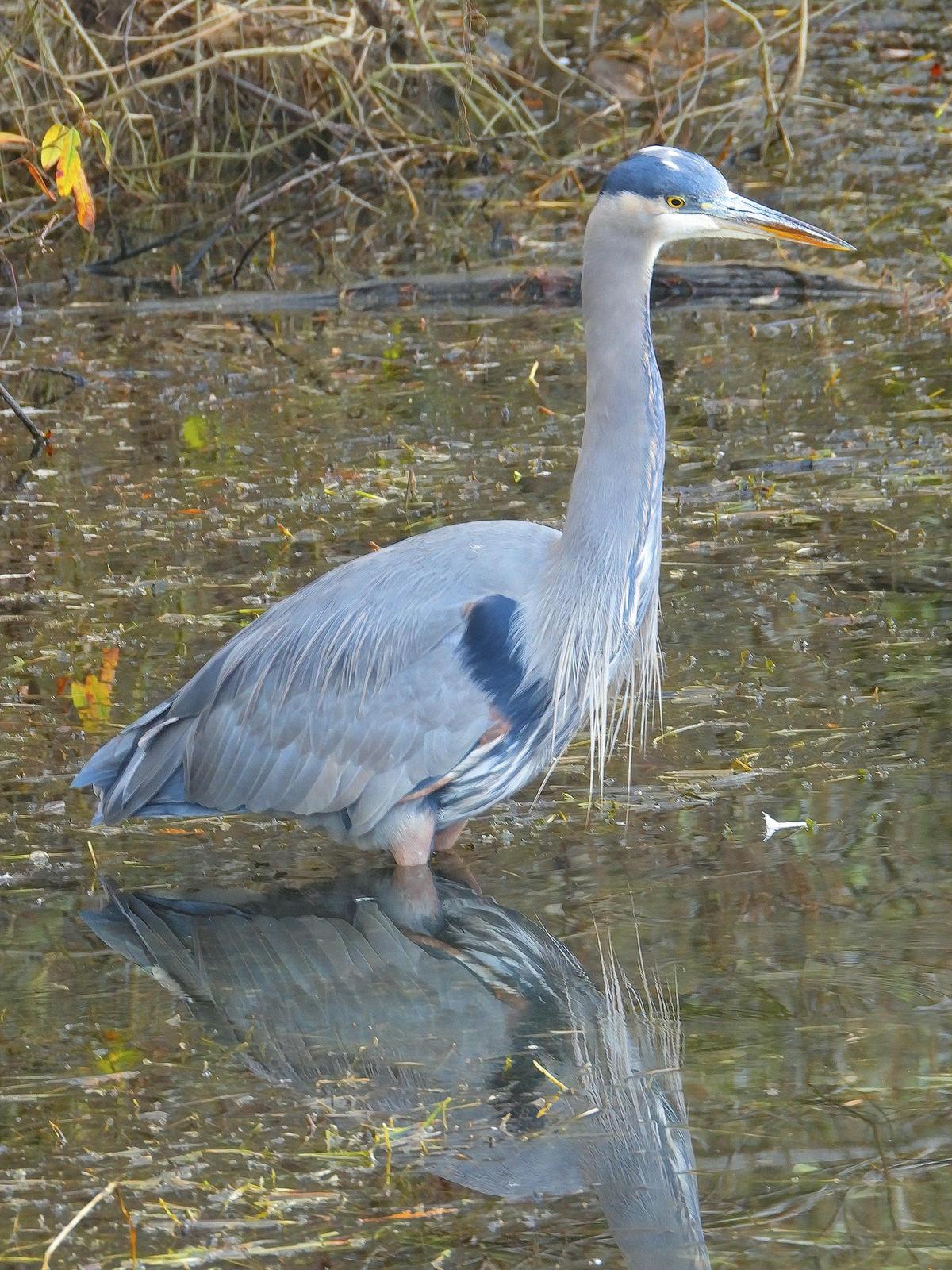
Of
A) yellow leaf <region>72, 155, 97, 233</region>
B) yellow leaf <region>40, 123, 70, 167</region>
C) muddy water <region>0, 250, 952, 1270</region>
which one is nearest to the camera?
muddy water <region>0, 250, 952, 1270</region>

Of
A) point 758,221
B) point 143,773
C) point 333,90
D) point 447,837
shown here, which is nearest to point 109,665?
point 143,773

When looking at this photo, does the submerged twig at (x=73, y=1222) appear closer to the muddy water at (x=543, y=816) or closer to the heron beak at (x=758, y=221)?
the muddy water at (x=543, y=816)

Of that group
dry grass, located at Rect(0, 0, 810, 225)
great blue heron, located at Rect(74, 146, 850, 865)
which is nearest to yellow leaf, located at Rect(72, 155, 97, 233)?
great blue heron, located at Rect(74, 146, 850, 865)

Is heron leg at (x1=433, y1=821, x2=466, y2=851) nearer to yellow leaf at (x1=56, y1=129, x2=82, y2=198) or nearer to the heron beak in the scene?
the heron beak

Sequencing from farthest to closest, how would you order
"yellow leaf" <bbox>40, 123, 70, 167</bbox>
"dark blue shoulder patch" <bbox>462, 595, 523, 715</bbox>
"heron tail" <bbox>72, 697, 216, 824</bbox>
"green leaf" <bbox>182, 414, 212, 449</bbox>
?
"green leaf" <bbox>182, 414, 212, 449</bbox>
"yellow leaf" <bbox>40, 123, 70, 167</bbox>
"heron tail" <bbox>72, 697, 216, 824</bbox>
"dark blue shoulder patch" <bbox>462, 595, 523, 715</bbox>

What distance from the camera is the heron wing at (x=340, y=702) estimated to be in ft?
16.1

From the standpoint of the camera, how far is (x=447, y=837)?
5145mm

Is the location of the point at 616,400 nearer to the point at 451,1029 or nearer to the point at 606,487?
the point at 606,487

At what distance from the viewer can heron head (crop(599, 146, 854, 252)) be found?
480cm

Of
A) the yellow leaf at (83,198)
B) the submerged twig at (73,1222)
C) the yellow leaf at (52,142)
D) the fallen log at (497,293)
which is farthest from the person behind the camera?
the fallen log at (497,293)

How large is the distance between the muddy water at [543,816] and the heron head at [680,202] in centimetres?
138

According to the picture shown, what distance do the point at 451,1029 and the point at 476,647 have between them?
1.03 meters

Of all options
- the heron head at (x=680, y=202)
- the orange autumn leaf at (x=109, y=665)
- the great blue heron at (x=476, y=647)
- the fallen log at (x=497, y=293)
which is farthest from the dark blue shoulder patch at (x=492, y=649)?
the fallen log at (x=497, y=293)

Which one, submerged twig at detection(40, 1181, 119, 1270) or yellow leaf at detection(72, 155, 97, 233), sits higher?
yellow leaf at detection(72, 155, 97, 233)
